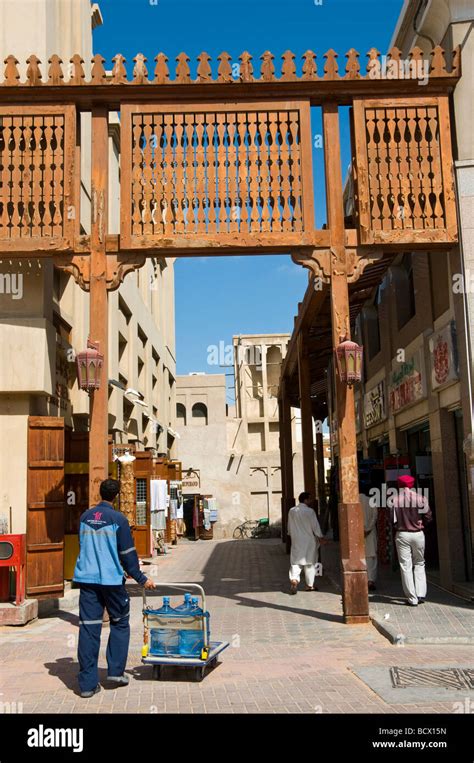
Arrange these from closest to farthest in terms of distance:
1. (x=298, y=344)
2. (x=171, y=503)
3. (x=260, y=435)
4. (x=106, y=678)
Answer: (x=106, y=678)
(x=298, y=344)
(x=171, y=503)
(x=260, y=435)

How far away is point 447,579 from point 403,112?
678 cm

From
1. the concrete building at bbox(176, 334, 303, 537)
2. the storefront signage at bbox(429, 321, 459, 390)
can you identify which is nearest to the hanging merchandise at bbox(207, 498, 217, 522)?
the concrete building at bbox(176, 334, 303, 537)

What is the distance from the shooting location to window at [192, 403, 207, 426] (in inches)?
1852

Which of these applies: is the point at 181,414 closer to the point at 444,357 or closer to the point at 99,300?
the point at 444,357

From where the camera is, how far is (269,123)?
10.8m

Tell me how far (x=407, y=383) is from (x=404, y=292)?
7.07 ft

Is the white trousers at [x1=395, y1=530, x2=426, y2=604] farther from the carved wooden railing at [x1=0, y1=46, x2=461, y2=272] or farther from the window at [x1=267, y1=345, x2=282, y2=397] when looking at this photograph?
the window at [x1=267, y1=345, x2=282, y2=397]

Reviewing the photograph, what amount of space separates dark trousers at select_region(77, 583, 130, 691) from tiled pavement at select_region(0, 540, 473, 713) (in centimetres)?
27

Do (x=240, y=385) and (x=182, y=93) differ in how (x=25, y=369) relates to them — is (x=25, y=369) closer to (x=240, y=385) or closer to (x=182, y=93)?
(x=182, y=93)

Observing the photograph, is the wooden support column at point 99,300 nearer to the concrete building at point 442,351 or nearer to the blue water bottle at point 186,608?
the blue water bottle at point 186,608

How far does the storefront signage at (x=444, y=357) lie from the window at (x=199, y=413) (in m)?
35.4
